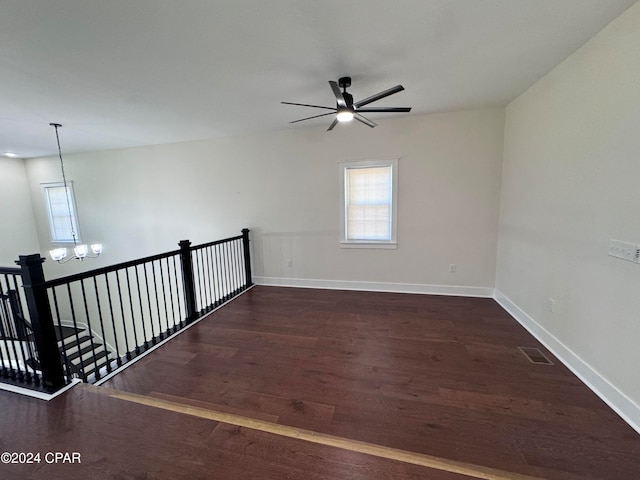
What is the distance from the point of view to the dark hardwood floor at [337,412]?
1.41 metres

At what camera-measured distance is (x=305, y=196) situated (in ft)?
14.4

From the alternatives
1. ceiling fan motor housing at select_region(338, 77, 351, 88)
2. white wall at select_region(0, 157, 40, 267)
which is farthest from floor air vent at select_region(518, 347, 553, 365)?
white wall at select_region(0, 157, 40, 267)

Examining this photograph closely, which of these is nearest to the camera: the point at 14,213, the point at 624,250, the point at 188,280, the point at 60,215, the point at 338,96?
the point at 624,250

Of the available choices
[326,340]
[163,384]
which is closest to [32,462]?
[163,384]

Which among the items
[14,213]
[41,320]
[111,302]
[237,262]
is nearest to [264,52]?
[41,320]

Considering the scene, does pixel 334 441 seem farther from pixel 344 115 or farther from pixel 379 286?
pixel 379 286

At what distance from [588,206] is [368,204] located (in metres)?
2.55

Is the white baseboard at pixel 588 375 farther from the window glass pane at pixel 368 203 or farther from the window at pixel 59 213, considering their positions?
the window at pixel 59 213

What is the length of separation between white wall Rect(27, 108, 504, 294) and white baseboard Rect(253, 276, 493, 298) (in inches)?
1.6

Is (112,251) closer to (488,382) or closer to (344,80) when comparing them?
(344,80)

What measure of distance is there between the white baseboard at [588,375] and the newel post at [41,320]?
4.08 meters

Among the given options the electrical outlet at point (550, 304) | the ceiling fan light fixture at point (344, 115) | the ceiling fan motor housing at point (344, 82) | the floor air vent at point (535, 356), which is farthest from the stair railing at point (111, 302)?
the electrical outlet at point (550, 304)

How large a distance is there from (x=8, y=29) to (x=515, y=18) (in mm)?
3490

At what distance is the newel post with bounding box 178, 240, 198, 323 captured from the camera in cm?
336
